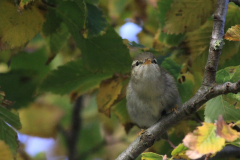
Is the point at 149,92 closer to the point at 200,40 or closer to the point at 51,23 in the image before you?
the point at 200,40

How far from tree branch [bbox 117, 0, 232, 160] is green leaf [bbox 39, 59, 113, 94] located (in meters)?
1.00

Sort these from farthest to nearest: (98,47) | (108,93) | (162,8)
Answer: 1. (162,8)
2. (108,93)
3. (98,47)

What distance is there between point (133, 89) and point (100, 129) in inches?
84.7

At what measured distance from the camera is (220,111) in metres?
2.08

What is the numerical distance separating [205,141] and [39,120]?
238cm

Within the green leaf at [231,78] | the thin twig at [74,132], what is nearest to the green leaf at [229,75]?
the green leaf at [231,78]

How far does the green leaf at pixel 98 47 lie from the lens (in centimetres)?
253

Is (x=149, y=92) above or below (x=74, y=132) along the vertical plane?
below

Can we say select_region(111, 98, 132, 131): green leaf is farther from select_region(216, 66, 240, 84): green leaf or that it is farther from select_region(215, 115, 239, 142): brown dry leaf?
select_region(215, 115, 239, 142): brown dry leaf

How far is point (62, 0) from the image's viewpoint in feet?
8.25

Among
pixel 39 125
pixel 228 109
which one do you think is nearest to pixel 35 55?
pixel 39 125

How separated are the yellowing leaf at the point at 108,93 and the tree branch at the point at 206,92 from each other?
72 cm

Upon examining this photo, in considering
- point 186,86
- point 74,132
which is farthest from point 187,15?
point 74,132

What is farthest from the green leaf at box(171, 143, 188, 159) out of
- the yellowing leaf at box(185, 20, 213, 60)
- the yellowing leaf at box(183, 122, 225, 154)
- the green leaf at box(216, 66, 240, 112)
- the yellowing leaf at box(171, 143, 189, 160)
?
the yellowing leaf at box(185, 20, 213, 60)
